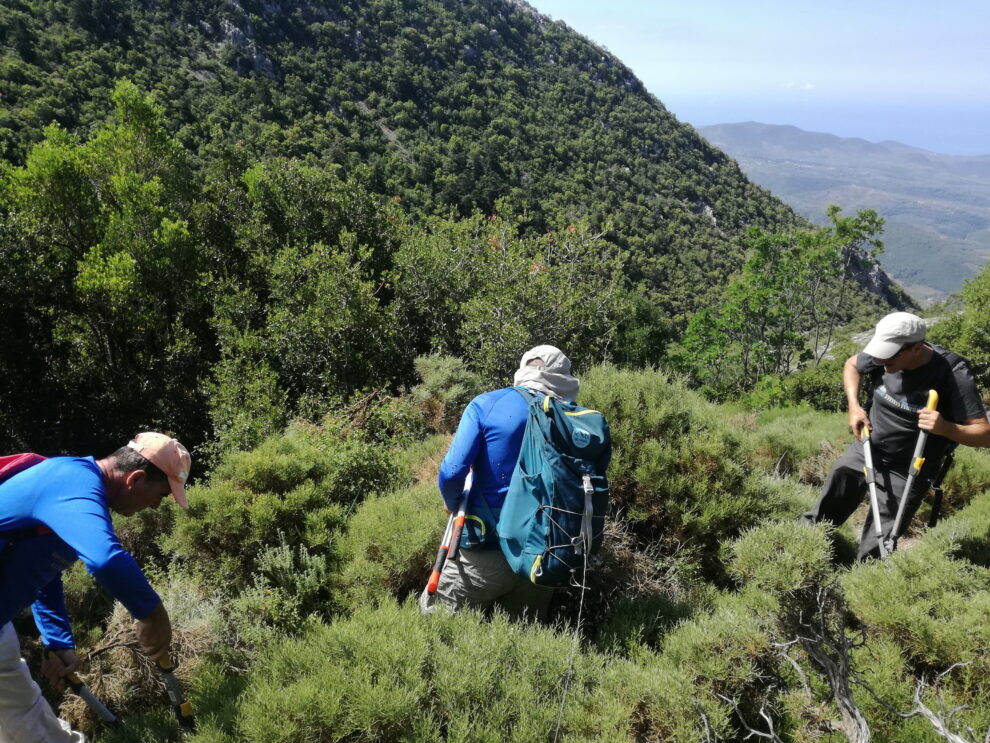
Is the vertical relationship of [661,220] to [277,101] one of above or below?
below

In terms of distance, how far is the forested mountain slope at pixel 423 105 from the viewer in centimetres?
4891

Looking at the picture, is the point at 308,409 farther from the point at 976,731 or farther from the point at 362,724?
the point at 976,731

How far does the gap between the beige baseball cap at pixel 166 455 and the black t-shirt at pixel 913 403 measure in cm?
421

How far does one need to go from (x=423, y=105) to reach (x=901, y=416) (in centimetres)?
9182

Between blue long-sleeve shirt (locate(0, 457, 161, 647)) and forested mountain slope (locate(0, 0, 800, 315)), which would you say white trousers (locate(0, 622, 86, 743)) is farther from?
forested mountain slope (locate(0, 0, 800, 315))

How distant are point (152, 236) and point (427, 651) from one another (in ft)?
35.5

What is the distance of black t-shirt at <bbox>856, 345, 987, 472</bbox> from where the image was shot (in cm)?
345

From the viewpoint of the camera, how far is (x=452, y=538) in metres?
3.04

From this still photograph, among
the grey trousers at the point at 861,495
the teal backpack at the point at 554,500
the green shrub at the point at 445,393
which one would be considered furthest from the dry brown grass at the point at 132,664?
the grey trousers at the point at 861,495

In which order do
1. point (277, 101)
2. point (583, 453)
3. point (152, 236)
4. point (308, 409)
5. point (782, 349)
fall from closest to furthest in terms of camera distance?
point (583, 453), point (308, 409), point (152, 236), point (782, 349), point (277, 101)

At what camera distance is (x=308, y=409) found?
26.8 feet

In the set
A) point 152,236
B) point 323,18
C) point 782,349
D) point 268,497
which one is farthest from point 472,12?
point 268,497

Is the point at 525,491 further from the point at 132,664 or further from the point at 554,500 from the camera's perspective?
the point at 132,664

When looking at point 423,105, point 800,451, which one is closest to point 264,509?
point 800,451
